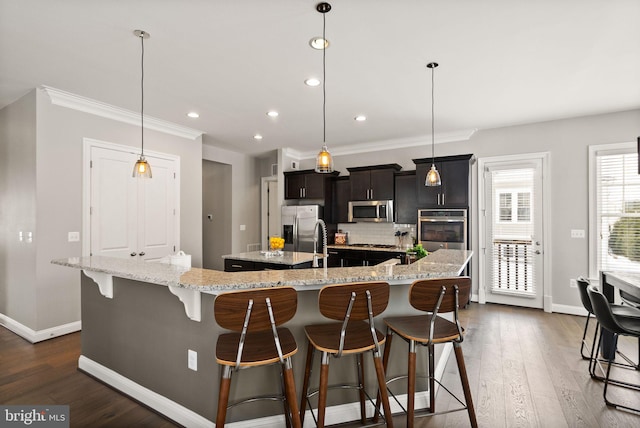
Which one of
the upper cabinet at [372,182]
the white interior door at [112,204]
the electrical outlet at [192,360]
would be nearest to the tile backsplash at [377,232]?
the upper cabinet at [372,182]

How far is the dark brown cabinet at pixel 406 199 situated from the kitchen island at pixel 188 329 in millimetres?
3206

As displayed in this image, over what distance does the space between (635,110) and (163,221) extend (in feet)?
21.0

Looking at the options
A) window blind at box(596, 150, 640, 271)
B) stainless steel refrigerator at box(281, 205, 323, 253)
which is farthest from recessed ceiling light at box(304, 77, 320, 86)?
window blind at box(596, 150, 640, 271)

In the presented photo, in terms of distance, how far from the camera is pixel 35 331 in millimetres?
3400

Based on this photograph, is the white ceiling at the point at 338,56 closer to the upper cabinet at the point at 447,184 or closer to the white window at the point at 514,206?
the upper cabinet at the point at 447,184

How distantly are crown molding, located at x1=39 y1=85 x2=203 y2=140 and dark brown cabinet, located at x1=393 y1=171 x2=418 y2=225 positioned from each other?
3362mm

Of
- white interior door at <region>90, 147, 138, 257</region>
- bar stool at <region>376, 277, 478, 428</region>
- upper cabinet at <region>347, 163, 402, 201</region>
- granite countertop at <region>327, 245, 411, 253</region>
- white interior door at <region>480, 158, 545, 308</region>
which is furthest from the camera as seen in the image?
upper cabinet at <region>347, 163, 402, 201</region>

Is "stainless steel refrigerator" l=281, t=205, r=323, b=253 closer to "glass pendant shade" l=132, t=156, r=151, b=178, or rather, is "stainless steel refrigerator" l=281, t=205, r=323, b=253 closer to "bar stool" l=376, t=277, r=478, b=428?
"glass pendant shade" l=132, t=156, r=151, b=178

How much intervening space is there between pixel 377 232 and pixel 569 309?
9.76 ft

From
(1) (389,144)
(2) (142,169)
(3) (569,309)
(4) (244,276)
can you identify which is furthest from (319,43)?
(3) (569,309)

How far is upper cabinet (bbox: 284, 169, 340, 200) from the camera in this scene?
6.00 m

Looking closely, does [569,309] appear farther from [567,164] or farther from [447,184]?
[447,184]

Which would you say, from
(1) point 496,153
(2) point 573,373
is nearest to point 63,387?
(2) point 573,373

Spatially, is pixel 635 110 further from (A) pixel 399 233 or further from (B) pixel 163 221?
(B) pixel 163 221
